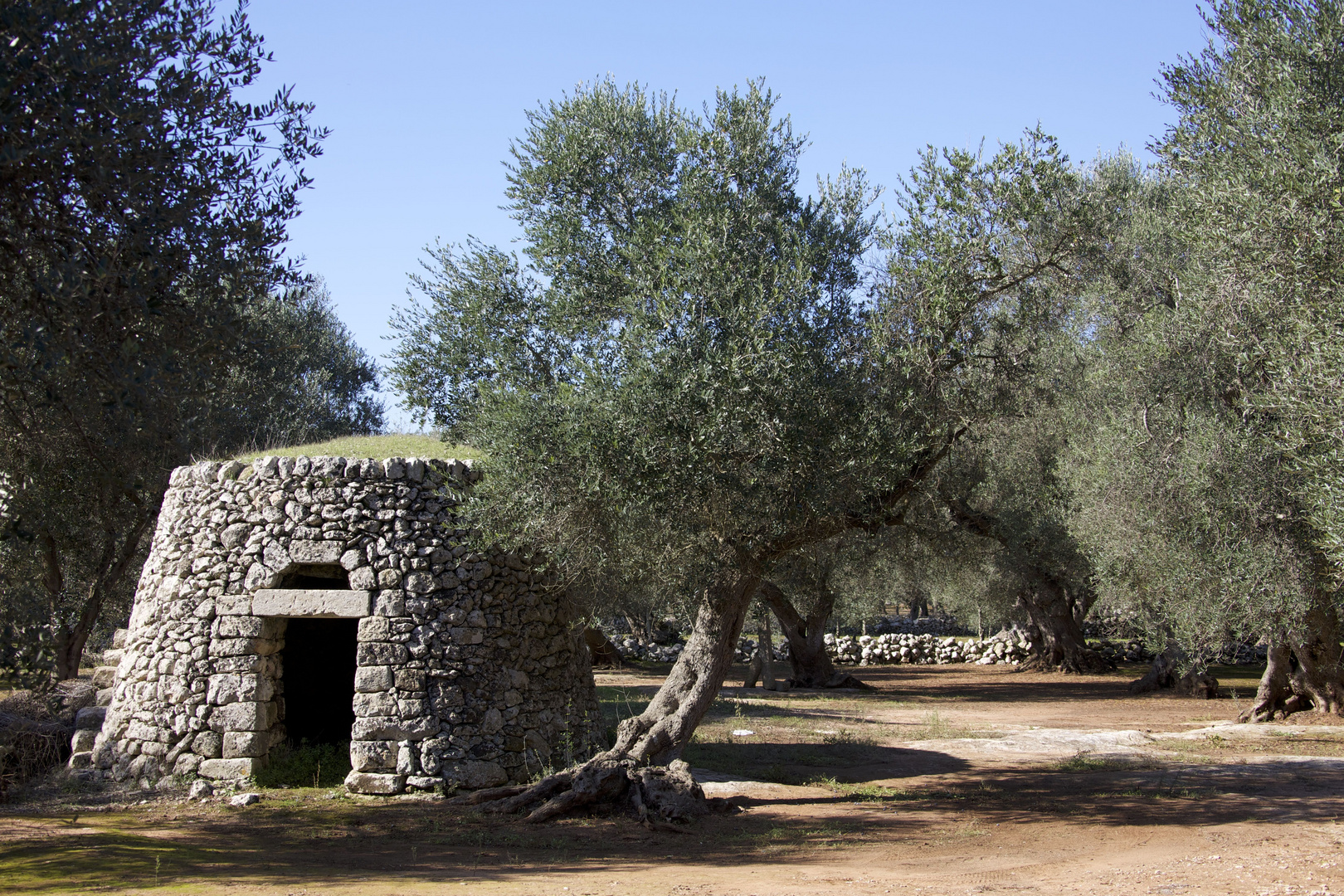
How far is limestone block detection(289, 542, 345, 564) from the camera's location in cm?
1073

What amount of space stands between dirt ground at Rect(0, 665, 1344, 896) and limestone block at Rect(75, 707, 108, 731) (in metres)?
1.16

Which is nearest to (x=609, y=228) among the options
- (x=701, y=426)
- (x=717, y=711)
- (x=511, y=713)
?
(x=701, y=426)

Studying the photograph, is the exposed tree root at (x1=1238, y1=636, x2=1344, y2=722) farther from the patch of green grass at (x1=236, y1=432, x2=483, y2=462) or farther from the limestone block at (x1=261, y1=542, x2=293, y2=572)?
the limestone block at (x1=261, y1=542, x2=293, y2=572)

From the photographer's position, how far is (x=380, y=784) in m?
10.2

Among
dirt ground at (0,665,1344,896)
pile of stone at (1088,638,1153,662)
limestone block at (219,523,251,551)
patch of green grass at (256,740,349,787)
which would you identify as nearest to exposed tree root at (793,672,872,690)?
dirt ground at (0,665,1344,896)

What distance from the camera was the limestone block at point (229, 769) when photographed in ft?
34.5

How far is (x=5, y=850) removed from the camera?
765 centimetres

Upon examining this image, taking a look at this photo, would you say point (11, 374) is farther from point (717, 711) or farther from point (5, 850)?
point (717, 711)

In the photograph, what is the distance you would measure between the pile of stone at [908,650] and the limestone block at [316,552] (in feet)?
89.6

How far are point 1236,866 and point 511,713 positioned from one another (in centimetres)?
733

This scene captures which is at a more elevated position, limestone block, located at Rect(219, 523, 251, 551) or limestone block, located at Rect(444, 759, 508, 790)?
limestone block, located at Rect(219, 523, 251, 551)

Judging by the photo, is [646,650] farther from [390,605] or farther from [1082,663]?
[390,605]

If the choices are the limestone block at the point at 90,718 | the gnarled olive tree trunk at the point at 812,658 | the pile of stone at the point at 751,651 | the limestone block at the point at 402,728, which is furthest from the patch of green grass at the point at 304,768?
the pile of stone at the point at 751,651

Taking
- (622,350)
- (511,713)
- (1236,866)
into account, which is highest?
(622,350)
